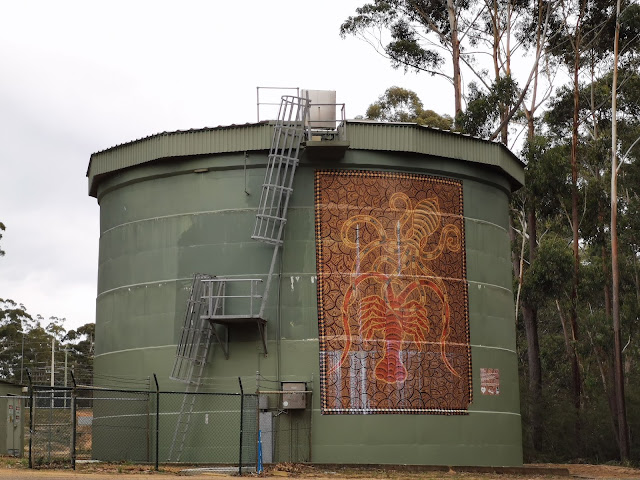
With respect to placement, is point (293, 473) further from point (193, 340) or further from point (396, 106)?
point (396, 106)

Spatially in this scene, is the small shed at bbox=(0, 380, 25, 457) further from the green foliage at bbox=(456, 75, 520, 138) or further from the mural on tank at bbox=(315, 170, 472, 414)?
the green foliage at bbox=(456, 75, 520, 138)

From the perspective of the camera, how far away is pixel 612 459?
44.6 m

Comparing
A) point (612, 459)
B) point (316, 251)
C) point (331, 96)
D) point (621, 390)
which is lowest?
point (612, 459)

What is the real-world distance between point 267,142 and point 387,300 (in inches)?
209

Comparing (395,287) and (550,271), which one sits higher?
(550,271)

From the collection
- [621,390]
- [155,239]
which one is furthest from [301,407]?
[621,390]

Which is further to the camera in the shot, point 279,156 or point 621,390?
point 621,390

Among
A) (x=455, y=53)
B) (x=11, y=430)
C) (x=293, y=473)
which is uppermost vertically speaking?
(x=455, y=53)

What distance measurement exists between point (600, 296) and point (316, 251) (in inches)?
1518

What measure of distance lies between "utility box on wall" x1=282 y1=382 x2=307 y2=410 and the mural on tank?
21.4 inches

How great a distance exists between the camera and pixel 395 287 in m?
28.6

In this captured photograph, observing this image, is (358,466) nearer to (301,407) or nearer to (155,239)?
(301,407)

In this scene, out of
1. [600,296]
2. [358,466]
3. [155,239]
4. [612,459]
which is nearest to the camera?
[358,466]

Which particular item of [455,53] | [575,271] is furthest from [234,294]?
[455,53]
